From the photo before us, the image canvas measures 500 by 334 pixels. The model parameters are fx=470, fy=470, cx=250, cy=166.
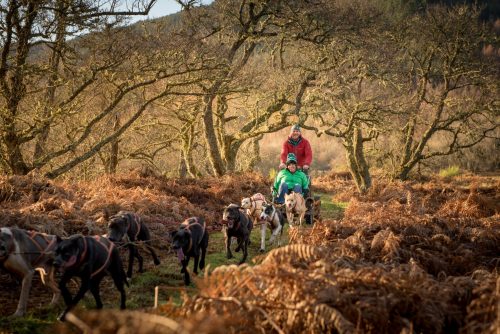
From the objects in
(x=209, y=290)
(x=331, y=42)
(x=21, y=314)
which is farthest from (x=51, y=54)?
(x=209, y=290)

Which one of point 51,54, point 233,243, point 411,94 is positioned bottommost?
point 233,243

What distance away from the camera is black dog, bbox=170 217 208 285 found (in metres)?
7.46

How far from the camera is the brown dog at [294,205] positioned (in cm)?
1149

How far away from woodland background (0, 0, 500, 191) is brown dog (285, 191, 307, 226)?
266 inches

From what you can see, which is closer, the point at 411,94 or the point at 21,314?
the point at 21,314

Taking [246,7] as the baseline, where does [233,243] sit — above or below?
below

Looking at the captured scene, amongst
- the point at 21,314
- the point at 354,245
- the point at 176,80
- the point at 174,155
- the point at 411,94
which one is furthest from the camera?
the point at 174,155

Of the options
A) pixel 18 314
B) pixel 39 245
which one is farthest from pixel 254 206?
pixel 18 314

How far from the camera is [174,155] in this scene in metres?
29.2

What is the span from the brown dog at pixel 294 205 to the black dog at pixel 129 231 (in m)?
3.89

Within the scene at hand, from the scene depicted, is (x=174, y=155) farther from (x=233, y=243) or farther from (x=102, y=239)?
(x=102, y=239)

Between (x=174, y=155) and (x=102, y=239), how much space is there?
75.9 ft

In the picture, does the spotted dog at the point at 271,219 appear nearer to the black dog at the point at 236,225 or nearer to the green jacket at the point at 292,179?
the black dog at the point at 236,225

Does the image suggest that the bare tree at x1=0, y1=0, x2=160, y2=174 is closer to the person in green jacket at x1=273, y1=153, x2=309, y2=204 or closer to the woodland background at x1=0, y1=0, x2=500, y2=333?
the woodland background at x1=0, y1=0, x2=500, y2=333
